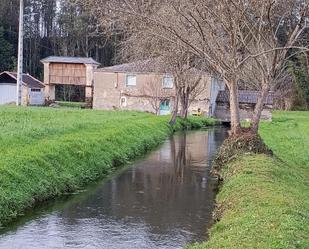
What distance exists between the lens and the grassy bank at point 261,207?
970 cm

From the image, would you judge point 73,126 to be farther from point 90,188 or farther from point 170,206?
point 170,206

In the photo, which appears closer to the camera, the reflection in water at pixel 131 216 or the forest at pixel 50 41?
the reflection in water at pixel 131 216

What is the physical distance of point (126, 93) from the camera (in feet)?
197

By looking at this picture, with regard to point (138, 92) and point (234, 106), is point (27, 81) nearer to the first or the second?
point (138, 92)

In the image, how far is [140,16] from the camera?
2002 centimetres

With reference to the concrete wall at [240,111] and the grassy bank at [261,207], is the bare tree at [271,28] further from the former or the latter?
the concrete wall at [240,111]

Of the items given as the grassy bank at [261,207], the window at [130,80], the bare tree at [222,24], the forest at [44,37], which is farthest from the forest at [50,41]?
the grassy bank at [261,207]

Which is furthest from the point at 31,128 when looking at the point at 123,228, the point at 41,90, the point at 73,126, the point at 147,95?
the point at 41,90

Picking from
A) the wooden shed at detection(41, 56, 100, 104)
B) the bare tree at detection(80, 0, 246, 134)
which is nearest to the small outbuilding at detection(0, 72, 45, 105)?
the wooden shed at detection(41, 56, 100, 104)

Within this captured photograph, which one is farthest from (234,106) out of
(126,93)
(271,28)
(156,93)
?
(126,93)

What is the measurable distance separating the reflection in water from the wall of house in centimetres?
3711

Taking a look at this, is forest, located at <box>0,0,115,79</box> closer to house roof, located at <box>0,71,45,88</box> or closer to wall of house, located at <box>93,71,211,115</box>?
house roof, located at <box>0,71,45,88</box>

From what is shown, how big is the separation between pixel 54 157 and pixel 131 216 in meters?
4.90

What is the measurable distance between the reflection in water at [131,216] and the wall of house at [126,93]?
3711cm
